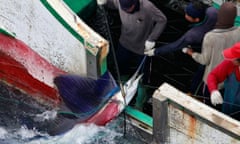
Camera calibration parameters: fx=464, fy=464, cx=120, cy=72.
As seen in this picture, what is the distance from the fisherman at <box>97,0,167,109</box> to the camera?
14.5 ft

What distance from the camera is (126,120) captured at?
452cm

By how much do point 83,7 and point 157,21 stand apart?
99cm

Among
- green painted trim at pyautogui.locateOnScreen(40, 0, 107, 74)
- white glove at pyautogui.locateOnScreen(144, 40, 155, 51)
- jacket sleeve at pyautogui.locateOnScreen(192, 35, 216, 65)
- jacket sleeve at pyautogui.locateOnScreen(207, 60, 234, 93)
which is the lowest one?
jacket sleeve at pyautogui.locateOnScreen(207, 60, 234, 93)

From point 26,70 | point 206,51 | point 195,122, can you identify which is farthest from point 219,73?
point 26,70

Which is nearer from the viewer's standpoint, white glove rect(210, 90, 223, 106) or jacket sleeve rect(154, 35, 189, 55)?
white glove rect(210, 90, 223, 106)

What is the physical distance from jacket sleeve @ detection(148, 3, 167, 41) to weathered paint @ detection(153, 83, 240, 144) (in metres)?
0.93

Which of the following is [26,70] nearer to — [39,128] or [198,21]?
[39,128]

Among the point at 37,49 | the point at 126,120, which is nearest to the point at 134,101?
the point at 126,120

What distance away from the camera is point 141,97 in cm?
502

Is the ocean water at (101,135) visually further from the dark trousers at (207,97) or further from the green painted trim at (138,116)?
the dark trousers at (207,97)

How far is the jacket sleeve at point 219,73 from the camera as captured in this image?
3.72 meters

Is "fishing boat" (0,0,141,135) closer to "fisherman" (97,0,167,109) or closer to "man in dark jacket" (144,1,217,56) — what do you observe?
"fisherman" (97,0,167,109)

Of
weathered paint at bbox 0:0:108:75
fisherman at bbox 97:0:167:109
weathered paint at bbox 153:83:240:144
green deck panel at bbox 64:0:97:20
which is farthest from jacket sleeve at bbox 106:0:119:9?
weathered paint at bbox 153:83:240:144

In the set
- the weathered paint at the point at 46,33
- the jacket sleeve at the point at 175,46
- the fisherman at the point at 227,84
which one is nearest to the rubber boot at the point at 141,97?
the jacket sleeve at the point at 175,46
